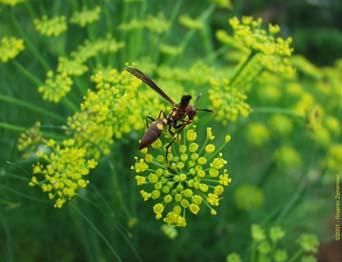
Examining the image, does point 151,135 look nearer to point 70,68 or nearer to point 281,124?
point 70,68

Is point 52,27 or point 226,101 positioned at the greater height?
point 52,27

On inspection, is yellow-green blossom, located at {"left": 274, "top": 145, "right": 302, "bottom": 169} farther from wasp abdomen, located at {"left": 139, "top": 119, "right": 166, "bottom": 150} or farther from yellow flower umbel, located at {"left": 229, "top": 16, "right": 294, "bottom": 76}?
wasp abdomen, located at {"left": 139, "top": 119, "right": 166, "bottom": 150}

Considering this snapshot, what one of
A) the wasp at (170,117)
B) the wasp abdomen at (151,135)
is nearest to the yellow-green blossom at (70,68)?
the wasp at (170,117)

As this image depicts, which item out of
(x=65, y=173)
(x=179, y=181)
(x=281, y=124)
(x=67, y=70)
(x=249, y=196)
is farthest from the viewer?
(x=281, y=124)

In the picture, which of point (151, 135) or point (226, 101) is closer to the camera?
point (151, 135)

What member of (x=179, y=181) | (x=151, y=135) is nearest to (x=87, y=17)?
(x=151, y=135)

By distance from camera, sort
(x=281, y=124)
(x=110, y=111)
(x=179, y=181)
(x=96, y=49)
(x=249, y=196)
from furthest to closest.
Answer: (x=281, y=124) → (x=249, y=196) → (x=96, y=49) → (x=110, y=111) → (x=179, y=181)

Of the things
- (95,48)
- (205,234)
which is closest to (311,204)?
(205,234)
